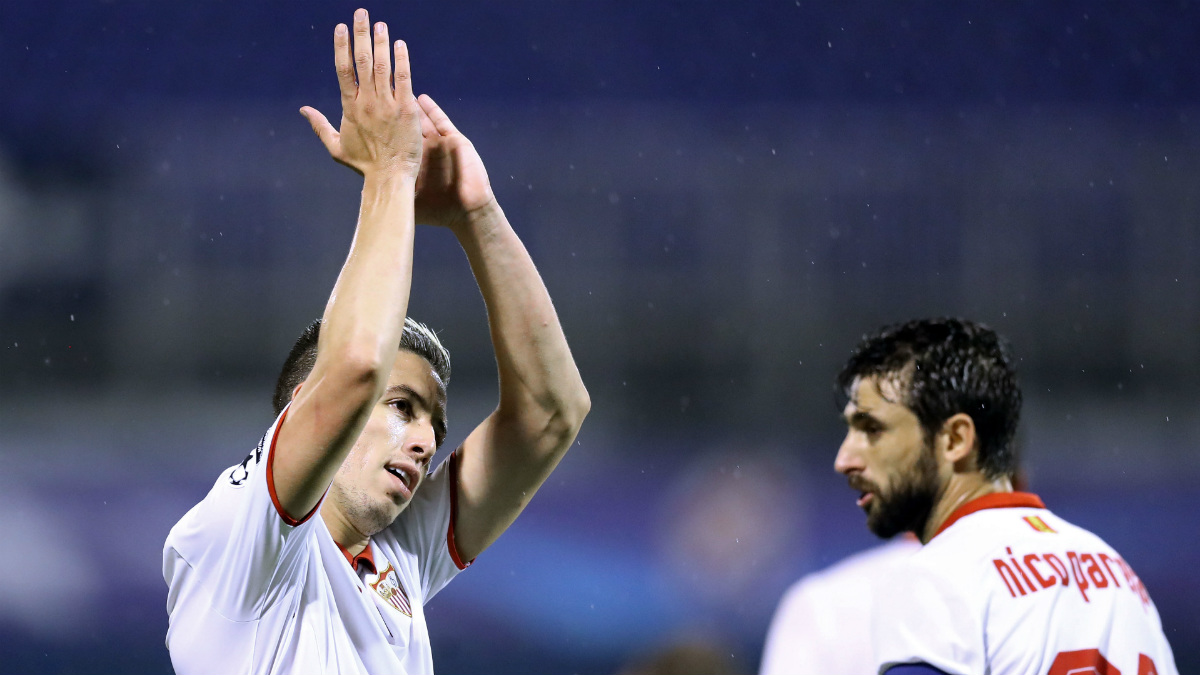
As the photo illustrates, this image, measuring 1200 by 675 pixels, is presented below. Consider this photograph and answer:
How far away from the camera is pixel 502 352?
90.2 inches

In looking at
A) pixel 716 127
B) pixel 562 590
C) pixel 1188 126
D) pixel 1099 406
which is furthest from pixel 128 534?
pixel 1188 126

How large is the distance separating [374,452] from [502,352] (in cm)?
33

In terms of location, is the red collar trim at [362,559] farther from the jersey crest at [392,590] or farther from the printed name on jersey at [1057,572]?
the printed name on jersey at [1057,572]

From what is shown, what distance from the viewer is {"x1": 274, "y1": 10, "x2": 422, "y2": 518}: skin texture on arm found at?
168 centimetres

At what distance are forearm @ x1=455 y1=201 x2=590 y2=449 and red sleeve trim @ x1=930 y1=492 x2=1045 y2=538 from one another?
0.97m

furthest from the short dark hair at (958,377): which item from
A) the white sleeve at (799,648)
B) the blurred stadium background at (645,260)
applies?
the blurred stadium background at (645,260)

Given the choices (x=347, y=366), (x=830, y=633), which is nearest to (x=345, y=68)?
(x=347, y=366)

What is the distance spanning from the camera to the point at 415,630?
87.4 inches

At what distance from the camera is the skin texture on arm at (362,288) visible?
1680 mm

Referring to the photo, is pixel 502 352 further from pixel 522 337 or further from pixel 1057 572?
pixel 1057 572

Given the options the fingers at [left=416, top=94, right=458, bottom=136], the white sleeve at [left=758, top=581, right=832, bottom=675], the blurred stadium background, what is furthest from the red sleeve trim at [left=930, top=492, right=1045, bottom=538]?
the blurred stadium background

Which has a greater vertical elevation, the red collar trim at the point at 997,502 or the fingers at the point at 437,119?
the fingers at the point at 437,119

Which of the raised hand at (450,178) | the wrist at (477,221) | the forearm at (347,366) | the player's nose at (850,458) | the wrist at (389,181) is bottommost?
the player's nose at (850,458)

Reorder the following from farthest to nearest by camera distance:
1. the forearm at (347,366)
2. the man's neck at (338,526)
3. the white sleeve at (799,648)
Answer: the white sleeve at (799,648), the man's neck at (338,526), the forearm at (347,366)
